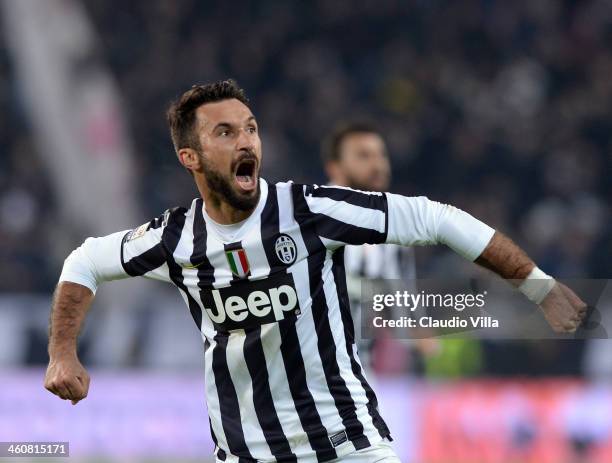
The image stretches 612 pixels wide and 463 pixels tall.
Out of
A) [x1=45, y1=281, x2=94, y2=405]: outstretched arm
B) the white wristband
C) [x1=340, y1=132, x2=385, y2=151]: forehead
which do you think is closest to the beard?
[x1=45, y1=281, x2=94, y2=405]: outstretched arm

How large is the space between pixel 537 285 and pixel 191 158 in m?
1.24

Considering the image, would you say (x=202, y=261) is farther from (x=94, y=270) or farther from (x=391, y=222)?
(x=391, y=222)

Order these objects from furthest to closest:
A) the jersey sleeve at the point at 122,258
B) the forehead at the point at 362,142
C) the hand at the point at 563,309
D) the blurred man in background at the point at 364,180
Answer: the forehead at the point at 362,142 → the blurred man in background at the point at 364,180 → the jersey sleeve at the point at 122,258 → the hand at the point at 563,309

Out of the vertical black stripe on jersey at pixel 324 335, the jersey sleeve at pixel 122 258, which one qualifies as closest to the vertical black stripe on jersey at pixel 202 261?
the jersey sleeve at pixel 122 258

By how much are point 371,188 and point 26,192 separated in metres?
8.08

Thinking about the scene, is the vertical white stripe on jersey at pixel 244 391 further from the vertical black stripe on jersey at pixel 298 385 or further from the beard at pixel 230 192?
the beard at pixel 230 192

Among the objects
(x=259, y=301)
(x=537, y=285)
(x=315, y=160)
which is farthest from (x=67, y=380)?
(x=315, y=160)

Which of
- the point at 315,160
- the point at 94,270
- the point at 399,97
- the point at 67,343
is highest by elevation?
the point at 399,97

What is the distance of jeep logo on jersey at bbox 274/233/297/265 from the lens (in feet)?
13.0

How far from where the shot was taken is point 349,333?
4055 mm

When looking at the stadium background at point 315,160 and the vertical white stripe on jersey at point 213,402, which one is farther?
the stadium background at point 315,160

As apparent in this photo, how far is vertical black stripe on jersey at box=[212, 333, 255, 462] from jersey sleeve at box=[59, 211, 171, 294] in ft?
1.09

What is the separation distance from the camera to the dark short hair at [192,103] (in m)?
4.10

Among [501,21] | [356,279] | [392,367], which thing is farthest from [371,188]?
[501,21]
